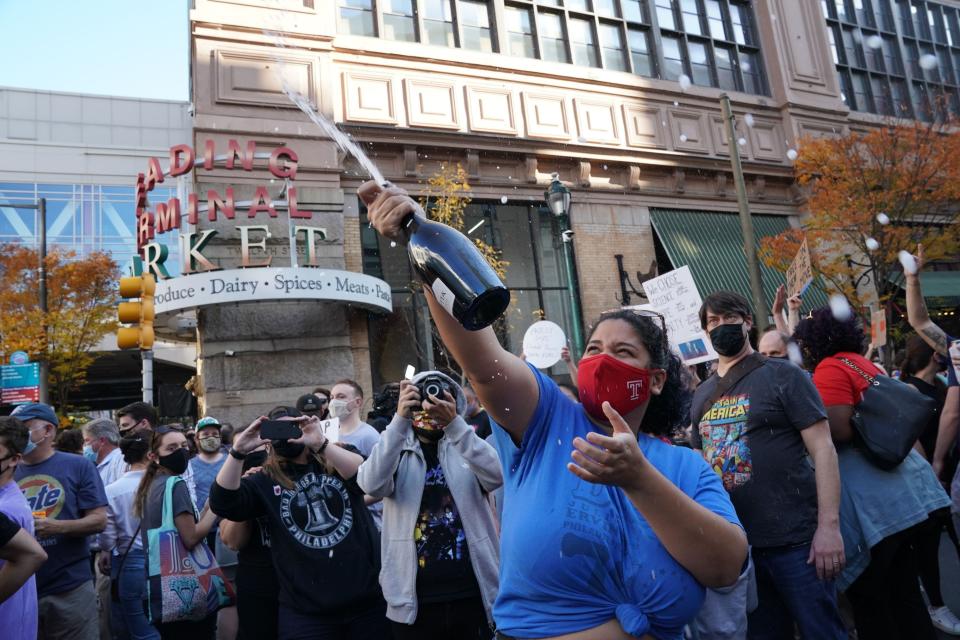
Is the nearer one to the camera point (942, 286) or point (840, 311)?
point (840, 311)

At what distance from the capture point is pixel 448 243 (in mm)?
1873

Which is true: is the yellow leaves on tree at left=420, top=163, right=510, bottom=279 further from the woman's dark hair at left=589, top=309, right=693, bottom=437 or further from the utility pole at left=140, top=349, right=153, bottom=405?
the woman's dark hair at left=589, top=309, right=693, bottom=437

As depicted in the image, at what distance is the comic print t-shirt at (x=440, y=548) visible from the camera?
3.45 meters

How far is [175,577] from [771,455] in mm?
3578

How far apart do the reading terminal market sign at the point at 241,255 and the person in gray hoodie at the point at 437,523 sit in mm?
8775

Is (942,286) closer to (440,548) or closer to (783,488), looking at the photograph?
(783,488)

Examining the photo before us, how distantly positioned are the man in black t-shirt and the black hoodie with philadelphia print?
1923 millimetres

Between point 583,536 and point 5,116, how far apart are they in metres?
47.9

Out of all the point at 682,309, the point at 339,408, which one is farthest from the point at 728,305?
the point at 682,309

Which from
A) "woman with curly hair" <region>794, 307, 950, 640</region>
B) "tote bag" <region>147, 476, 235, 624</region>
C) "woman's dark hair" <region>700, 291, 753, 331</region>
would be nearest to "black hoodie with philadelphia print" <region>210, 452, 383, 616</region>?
"tote bag" <region>147, 476, 235, 624</region>

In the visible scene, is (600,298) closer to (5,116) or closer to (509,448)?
(509,448)

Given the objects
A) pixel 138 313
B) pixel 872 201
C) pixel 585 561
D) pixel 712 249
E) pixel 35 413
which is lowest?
pixel 585 561

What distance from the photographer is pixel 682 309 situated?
7.11m

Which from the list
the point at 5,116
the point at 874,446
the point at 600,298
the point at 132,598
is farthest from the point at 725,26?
the point at 5,116
